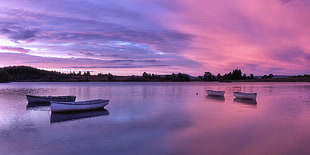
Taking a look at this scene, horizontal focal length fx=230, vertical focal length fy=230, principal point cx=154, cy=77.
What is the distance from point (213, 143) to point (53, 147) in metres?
8.71

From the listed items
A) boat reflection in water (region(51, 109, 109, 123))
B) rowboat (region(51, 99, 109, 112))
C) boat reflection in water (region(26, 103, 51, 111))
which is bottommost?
boat reflection in water (region(26, 103, 51, 111))

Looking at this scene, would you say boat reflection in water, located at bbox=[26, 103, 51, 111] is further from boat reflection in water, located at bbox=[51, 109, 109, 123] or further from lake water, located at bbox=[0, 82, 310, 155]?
lake water, located at bbox=[0, 82, 310, 155]

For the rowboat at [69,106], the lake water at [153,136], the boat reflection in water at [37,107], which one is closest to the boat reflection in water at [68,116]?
the lake water at [153,136]

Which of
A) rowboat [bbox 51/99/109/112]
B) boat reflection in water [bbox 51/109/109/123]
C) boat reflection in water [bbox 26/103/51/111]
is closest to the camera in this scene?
boat reflection in water [bbox 51/109/109/123]

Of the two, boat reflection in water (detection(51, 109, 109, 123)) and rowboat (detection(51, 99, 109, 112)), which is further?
rowboat (detection(51, 99, 109, 112))

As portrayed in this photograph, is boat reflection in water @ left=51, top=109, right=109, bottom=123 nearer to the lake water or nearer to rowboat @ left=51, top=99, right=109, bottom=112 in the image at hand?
the lake water

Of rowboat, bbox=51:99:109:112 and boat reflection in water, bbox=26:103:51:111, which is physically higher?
rowboat, bbox=51:99:109:112

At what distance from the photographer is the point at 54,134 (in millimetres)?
15047

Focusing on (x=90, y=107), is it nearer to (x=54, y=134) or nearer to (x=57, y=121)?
(x=57, y=121)

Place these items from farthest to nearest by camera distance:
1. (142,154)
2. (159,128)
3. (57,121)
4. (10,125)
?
(57,121)
(10,125)
(159,128)
(142,154)

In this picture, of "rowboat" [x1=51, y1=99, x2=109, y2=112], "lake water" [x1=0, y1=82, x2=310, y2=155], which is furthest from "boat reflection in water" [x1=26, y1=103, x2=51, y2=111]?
"lake water" [x1=0, y1=82, x2=310, y2=155]

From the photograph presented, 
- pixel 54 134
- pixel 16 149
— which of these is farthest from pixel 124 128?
pixel 16 149

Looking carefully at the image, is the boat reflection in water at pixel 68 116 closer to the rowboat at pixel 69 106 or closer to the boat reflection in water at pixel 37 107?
the rowboat at pixel 69 106

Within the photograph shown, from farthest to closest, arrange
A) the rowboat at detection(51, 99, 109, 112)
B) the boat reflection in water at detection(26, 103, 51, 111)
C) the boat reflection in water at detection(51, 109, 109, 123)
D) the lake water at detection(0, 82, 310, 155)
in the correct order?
the boat reflection in water at detection(26, 103, 51, 111) → the rowboat at detection(51, 99, 109, 112) → the boat reflection in water at detection(51, 109, 109, 123) → the lake water at detection(0, 82, 310, 155)
